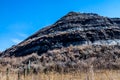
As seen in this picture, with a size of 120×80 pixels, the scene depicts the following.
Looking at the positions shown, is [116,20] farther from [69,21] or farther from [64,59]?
[64,59]

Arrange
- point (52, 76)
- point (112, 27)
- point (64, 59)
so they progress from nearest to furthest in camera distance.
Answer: point (52, 76) → point (64, 59) → point (112, 27)

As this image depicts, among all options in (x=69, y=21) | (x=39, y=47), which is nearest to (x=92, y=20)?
(x=69, y=21)

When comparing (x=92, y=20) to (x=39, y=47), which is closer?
(x=39, y=47)

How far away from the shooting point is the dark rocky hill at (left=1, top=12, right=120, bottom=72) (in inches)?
1697

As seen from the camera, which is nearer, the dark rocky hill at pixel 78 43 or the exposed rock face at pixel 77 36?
the dark rocky hill at pixel 78 43

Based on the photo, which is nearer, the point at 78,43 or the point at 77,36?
the point at 78,43

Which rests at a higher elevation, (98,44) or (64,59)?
(98,44)

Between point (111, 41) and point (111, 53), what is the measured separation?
1040 centimetres

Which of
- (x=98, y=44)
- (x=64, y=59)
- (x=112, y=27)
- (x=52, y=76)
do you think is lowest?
(x=52, y=76)

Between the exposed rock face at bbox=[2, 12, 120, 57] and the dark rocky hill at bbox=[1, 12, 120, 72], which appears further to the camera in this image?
the exposed rock face at bbox=[2, 12, 120, 57]

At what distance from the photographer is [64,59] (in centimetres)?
4291

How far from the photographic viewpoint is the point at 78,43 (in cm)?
5319

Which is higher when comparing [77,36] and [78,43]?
[77,36]

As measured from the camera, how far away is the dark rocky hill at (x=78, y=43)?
43094 millimetres
